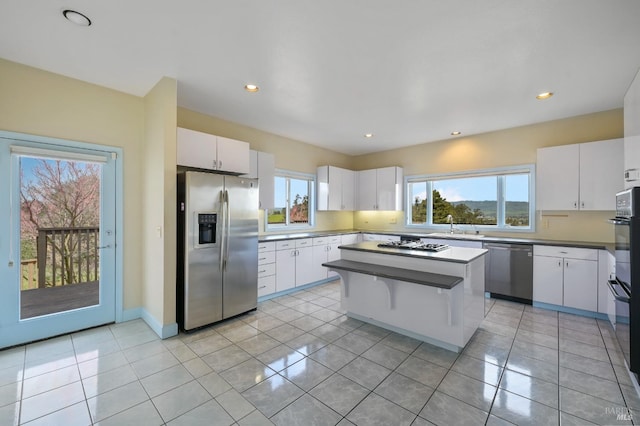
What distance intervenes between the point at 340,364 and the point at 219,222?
6.77 feet

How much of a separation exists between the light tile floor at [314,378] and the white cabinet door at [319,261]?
169 cm

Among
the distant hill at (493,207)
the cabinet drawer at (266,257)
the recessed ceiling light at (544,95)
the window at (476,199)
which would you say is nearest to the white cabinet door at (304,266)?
the cabinet drawer at (266,257)

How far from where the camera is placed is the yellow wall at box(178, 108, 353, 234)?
3977 mm

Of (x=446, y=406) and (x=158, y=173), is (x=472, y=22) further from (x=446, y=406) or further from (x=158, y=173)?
(x=158, y=173)

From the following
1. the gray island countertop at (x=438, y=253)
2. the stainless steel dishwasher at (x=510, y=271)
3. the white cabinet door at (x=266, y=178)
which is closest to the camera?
the gray island countertop at (x=438, y=253)

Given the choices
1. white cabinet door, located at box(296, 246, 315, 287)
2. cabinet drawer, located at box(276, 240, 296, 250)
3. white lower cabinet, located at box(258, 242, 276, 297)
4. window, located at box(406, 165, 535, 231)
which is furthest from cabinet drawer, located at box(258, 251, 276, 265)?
window, located at box(406, 165, 535, 231)

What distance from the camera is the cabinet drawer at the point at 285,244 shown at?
431cm

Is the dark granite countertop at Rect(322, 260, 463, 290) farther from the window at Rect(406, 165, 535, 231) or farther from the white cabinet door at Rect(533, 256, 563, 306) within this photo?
the window at Rect(406, 165, 535, 231)

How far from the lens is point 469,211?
5.11 meters

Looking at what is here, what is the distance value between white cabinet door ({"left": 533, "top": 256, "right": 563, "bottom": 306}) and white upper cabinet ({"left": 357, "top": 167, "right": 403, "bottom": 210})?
8.39 ft

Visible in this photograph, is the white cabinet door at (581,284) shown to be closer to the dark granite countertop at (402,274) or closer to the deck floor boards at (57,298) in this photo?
the dark granite countertop at (402,274)

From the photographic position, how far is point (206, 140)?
3.47 metres

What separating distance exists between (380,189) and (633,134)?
146 inches

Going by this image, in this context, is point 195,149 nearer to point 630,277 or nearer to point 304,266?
point 304,266
